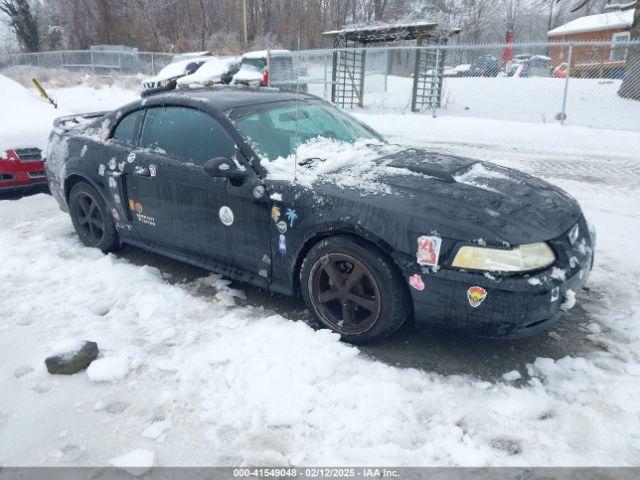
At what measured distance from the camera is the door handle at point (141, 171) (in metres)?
4.04

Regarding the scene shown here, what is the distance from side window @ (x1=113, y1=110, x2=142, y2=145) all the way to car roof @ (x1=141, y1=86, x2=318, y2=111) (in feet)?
0.66

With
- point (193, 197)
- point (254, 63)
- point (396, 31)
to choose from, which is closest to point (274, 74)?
point (254, 63)

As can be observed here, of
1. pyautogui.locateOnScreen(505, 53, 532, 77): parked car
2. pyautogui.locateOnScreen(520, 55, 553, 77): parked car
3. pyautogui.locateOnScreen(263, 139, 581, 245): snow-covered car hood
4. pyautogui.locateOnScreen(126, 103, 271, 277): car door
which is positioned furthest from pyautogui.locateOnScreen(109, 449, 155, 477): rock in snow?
pyautogui.locateOnScreen(520, 55, 553, 77): parked car

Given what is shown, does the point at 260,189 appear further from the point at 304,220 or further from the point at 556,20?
the point at 556,20

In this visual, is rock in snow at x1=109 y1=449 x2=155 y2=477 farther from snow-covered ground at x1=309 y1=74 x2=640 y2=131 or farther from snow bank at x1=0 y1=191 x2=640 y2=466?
snow-covered ground at x1=309 y1=74 x2=640 y2=131

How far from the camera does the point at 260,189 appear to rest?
3346mm

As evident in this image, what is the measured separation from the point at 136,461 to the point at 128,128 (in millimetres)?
2945

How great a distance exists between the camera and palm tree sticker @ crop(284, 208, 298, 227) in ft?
10.5

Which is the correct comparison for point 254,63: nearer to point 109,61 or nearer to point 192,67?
point 192,67

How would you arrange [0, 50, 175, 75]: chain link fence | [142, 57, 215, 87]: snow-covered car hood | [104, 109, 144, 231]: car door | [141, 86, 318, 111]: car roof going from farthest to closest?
[0, 50, 175, 75]: chain link fence
[142, 57, 215, 87]: snow-covered car hood
[104, 109, 144, 231]: car door
[141, 86, 318, 111]: car roof

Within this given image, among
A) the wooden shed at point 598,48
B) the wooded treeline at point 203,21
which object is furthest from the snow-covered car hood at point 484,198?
the wooded treeline at point 203,21

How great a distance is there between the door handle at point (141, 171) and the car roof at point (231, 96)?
0.57 meters

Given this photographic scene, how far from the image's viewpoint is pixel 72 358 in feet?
9.80

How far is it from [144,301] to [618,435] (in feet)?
9.96
